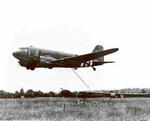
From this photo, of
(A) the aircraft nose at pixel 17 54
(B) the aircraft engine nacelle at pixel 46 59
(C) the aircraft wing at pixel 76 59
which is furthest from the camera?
(C) the aircraft wing at pixel 76 59

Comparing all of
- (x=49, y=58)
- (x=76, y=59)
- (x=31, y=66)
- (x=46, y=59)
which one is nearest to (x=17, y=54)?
(x=31, y=66)

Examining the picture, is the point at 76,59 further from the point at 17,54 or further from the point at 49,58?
the point at 17,54

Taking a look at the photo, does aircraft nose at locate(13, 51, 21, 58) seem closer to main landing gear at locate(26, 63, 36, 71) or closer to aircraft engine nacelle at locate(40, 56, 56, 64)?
main landing gear at locate(26, 63, 36, 71)

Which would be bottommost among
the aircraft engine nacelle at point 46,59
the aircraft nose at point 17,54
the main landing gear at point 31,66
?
the main landing gear at point 31,66

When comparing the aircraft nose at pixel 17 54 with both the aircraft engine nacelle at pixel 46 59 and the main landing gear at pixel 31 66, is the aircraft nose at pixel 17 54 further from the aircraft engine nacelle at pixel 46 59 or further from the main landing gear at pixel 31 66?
the aircraft engine nacelle at pixel 46 59

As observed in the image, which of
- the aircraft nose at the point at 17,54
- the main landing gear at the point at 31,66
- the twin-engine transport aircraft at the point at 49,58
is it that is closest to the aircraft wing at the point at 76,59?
the twin-engine transport aircraft at the point at 49,58

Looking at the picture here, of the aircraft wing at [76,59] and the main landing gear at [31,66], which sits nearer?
the main landing gear at [31,66]

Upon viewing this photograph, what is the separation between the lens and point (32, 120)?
2233cm

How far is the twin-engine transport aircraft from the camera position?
140ft

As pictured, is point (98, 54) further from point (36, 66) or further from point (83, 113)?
point (83, 113)

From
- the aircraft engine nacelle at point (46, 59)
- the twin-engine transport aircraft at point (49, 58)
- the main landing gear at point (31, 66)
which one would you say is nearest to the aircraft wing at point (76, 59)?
the twin-engine transport aircraft at point (49, 58)

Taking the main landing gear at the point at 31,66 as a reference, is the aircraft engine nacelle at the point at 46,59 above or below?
above

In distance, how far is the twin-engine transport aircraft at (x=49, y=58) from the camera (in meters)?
42.6

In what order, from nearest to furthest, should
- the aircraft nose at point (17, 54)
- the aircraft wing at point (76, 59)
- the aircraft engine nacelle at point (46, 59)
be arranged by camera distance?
the aircraft nose at point (17, 54) → the aircraft engine nacelle at point (46, 59) → the aircraft wing at point (76, 59)
